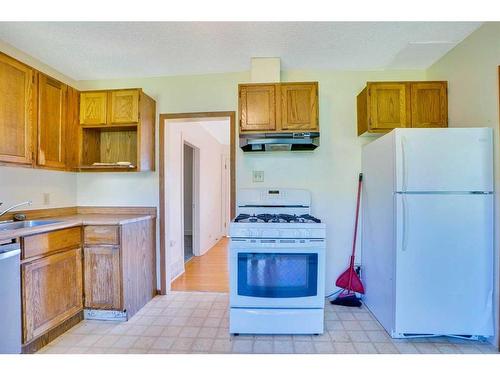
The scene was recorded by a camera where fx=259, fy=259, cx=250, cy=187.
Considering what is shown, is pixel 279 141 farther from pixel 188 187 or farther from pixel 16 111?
pixel 188 187

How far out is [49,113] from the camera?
7.36 ft

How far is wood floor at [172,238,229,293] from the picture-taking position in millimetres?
3057

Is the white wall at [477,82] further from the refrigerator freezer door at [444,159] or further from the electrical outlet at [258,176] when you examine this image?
the electrical outlet at [258,176]

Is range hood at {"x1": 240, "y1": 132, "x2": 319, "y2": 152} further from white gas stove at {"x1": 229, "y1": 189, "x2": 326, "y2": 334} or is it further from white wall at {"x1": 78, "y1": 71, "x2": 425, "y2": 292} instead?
white gas stove at {"x1": 229, "y1": 189, "x2": 326, "y2": 334}

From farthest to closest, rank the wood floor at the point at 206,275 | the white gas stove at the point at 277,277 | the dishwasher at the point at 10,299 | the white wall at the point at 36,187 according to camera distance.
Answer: the wood floor at the point at 206,275
the white wall at the point at 36,187
the white gas stove at the point at 277,277
the dishwasher at the point at 10,299

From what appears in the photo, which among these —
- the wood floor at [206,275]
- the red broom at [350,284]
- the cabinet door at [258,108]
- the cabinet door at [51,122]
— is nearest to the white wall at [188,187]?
the wood floor at [206,275]

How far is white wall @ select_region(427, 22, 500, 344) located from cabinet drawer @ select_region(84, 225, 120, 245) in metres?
2.95

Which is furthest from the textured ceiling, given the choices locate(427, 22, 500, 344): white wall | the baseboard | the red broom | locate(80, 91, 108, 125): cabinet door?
the baseboard

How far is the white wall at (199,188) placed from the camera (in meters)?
3.09

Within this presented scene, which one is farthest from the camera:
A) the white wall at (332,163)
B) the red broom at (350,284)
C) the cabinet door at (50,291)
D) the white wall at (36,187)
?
the white wall at (332,163)

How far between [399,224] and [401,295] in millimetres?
531

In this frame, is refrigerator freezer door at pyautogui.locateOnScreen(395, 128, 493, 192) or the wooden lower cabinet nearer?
refrigerator freezer door at pyautogui.locateOnScreen(395, 128, 493, 192)

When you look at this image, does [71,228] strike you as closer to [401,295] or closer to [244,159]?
[244,159]

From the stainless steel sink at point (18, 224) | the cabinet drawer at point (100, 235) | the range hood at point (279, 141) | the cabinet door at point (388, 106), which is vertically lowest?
the cabinet drawer at point (100, 235)
